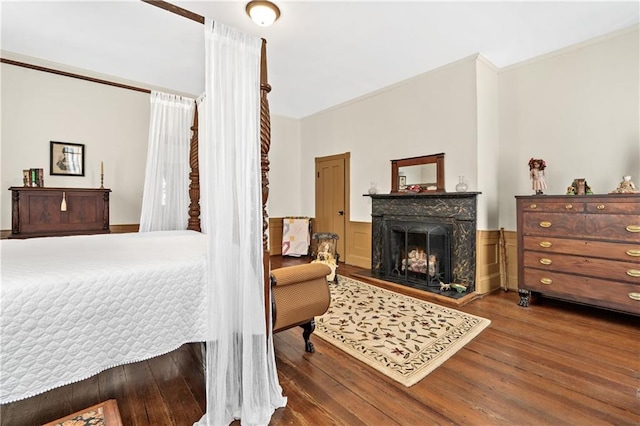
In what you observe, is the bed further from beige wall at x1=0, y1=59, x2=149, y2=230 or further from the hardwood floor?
beige wall at x1=0, y1=59, x2=149, y2=230

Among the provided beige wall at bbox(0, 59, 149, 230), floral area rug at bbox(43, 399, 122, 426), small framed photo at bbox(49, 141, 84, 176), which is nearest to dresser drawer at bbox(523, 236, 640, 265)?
floral area rug at bbox(43, 399, 122, 426)

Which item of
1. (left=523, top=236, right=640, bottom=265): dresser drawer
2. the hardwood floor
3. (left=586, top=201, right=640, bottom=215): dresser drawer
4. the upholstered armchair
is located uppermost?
(left=586, top=201, right=640, bottom=215): dresser drawer

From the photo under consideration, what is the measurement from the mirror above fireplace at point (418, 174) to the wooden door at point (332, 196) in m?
1.21

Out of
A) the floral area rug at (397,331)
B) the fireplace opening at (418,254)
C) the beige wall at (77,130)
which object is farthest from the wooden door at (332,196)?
the beige wall at (77,130)

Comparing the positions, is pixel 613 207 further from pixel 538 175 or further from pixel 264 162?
pixel 264 162

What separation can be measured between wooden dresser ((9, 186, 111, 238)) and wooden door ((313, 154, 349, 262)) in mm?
3654

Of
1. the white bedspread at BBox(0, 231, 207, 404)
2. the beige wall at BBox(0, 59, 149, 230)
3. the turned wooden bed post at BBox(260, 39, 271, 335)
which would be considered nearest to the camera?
the white bedspread at BBox(0, 231, 207, 404)

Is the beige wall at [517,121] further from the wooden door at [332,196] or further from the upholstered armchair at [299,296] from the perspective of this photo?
the upholstered armchair at [299,296]

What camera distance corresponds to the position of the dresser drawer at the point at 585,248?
2688 millimetres

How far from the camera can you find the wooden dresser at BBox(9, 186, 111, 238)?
10.6ft

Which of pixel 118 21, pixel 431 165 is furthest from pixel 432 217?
pixel 118 21

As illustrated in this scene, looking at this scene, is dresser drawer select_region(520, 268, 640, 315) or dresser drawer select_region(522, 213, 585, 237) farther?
dresser drawer select_region(522, 213, 585, 237)

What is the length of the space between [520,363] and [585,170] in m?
2.56

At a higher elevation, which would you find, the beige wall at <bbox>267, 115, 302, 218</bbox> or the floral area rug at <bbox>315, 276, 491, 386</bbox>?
the beige wall at <bbox>267, 115, 302, 218</bbox>
